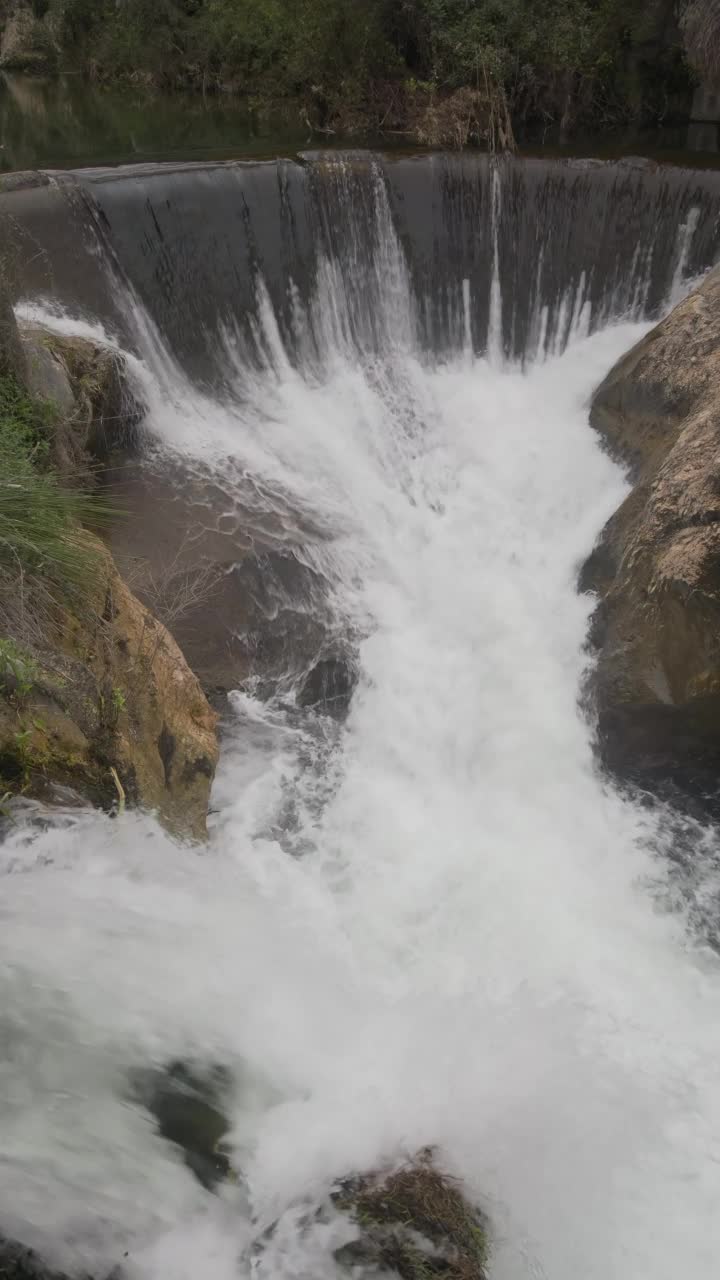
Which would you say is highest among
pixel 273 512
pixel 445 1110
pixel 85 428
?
pixel 85 428

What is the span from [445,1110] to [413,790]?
203 cm

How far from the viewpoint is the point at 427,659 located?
583 centimetres

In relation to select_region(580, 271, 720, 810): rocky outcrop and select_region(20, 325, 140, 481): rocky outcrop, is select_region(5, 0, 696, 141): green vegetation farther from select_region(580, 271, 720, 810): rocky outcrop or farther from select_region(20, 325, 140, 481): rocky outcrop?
select_region(580, 271, 720, 810): rocky outcrop

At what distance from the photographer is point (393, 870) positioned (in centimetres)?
451

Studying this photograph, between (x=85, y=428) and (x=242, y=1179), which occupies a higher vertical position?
(x=85, y=428)

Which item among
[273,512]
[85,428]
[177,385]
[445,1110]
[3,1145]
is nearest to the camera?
[3,1145]

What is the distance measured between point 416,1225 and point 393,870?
6.34 feet

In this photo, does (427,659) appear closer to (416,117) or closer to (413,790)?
(413,790)

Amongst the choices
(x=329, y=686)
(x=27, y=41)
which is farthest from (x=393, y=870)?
(x=27, y=41)

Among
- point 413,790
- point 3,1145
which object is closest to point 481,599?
point 413,790

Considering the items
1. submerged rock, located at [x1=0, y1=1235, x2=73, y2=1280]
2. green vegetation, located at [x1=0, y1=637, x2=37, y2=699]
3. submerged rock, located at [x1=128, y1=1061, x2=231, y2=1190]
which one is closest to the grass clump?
submerged rock, located at [x1=128, y1=1061, x2=231, y2=1190]

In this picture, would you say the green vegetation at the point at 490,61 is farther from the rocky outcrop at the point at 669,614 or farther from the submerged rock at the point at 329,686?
the submerged rock at the point at 329,686

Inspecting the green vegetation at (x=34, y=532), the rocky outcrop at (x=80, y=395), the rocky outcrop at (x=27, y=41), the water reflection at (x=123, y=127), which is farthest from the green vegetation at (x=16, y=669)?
the rocky outcrop at (x=27, y=41)

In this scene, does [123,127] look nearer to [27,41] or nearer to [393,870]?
[27,41]
